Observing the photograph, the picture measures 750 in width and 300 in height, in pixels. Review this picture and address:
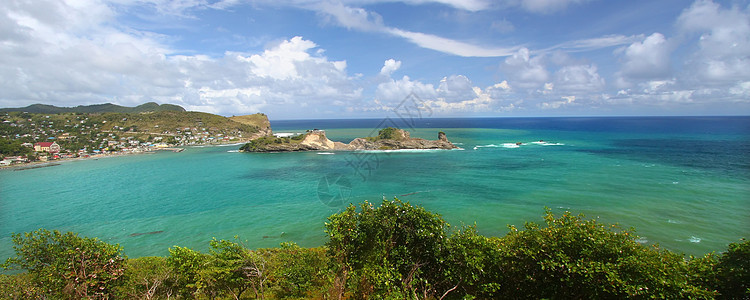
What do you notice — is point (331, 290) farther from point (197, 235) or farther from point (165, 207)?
point (165, 207)

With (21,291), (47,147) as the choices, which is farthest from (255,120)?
(21,291)

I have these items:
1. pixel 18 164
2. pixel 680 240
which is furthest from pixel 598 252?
pixel 18 164

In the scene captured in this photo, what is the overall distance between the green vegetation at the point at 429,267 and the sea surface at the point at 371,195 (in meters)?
5.55

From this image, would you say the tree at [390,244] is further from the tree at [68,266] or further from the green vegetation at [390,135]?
the green vegetation at [390,135]

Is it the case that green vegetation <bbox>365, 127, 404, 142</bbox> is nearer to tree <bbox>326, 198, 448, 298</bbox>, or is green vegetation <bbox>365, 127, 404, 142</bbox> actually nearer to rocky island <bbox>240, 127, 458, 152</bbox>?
rocky island <bbox>240, 127, 458, 152</bbox>

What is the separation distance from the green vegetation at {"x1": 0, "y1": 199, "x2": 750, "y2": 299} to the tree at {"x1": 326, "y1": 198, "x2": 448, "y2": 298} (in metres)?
0.04

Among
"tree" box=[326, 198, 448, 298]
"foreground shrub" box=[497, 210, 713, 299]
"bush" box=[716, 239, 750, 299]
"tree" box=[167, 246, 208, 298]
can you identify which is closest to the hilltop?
"tree" box=[167, 246, 208, 298]

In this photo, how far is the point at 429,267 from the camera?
12.5m

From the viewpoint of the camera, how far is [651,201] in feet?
113

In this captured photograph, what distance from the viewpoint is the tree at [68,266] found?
39.4ft

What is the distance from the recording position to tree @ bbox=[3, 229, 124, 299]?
12.0 meters

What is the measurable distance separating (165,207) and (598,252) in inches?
1758

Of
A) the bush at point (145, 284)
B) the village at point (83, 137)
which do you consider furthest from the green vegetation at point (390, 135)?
the bush at point (145, 284)

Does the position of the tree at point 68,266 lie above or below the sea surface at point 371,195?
above
